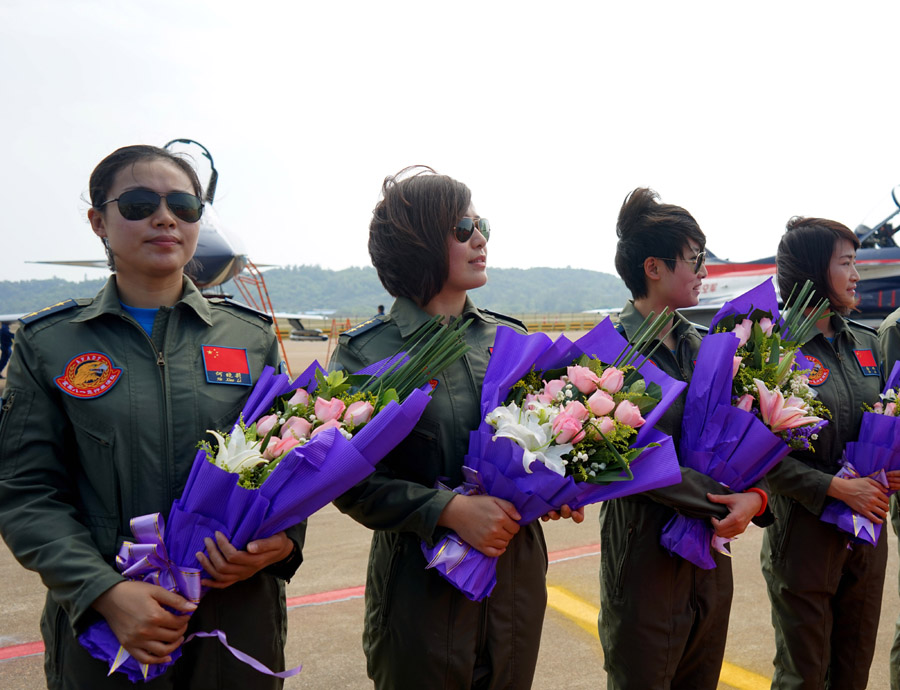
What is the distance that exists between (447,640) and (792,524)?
159 cm

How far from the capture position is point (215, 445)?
70.7 inches

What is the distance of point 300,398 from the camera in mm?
1792

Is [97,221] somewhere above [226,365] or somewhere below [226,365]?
above

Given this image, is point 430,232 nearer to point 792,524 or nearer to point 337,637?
point 792,524

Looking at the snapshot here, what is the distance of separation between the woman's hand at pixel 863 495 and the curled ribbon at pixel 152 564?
2267 mm

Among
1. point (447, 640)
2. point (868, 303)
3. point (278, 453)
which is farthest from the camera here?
point (868, 303)

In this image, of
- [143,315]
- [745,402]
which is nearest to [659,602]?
[745,402]

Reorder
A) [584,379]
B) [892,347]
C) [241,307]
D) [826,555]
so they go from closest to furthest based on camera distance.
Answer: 1. [584,379]
2. [241,307]
3. [826,555]
4. [892,347]

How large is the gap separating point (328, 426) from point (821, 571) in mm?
2140

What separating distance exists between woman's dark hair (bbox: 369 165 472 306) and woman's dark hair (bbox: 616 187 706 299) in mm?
853

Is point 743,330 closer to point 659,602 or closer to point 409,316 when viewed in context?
point 659,602

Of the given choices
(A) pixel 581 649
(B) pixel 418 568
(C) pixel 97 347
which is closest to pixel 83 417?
(C) pixel 97 347

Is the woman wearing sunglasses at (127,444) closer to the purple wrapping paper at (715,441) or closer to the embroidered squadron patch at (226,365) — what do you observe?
the embroidered squadron patch at (226,365)

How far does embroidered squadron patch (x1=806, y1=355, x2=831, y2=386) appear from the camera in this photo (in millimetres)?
2828
